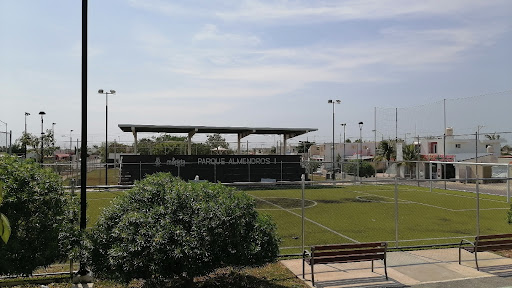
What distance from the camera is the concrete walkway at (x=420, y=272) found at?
8648 millimetres

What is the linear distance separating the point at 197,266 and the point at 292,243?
6330 millimetres

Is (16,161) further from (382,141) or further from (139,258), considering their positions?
(382,141)

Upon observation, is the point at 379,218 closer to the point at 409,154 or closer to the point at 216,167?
the point at 216,167

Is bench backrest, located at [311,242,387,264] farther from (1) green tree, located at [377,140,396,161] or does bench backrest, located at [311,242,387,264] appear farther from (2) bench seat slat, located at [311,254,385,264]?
(1) green tree, located at [377,140,396,161]

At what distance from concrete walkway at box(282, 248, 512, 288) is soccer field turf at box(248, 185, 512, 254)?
45.8 inches

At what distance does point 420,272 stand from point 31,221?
8.07m

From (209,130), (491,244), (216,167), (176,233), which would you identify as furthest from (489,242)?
(209,130)

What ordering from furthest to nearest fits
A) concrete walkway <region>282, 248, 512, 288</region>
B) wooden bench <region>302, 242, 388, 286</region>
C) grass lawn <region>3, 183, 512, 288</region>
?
grass lawn <region>3, 183, 512, 288</region> < concrete walkway <region>282, 248, 512, 288</region> < wooden bench <region>302, 242, 388, 286</region>

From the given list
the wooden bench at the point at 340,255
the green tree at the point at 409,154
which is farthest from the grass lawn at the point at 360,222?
the green tree at the point at 409,154

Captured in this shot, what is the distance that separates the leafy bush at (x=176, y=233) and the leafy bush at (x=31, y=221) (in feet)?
2.00

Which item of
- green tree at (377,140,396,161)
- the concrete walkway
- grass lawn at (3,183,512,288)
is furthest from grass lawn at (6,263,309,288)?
green tree at (377,140,396,161)

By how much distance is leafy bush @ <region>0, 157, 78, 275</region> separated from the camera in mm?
6961

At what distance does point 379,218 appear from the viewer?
727 inches

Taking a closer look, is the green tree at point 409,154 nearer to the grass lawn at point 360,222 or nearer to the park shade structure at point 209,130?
the park shade structure at point 209,130
